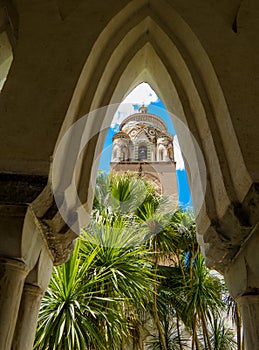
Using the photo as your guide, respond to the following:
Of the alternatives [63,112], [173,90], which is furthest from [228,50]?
[63,112]

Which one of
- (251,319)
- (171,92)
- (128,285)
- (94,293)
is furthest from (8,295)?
(128,285)

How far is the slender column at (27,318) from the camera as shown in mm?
1119

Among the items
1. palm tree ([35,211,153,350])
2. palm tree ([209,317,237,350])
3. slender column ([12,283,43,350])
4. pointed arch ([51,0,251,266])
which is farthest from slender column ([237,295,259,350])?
palm tree ([209,317,237,350])

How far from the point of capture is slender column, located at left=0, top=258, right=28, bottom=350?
95 cm

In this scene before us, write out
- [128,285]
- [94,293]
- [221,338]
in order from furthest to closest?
1. [221,338]
2. [128,285]
3. [94,293]

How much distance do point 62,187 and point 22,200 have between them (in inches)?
8.3

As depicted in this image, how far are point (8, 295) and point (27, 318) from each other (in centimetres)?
24

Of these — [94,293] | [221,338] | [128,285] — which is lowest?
[221,338]

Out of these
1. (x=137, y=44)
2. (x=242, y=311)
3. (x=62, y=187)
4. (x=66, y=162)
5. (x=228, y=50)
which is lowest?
(x=242, y=311)

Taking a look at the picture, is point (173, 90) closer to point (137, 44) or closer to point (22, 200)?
point (137, 44)

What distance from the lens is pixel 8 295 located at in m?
0.98

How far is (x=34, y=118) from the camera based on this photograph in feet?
4.03

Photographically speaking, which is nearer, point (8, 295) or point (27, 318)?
point (8, 295)

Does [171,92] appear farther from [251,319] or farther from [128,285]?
[128,285]
